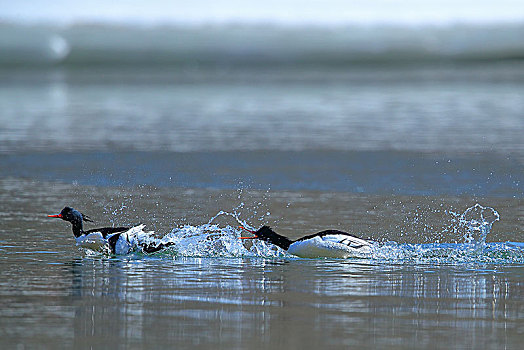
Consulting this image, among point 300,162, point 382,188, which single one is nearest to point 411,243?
point 382,188

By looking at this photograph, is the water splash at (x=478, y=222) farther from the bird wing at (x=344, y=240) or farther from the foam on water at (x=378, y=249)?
the bird wing at (x=344, y=240)

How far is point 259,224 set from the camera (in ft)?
54.0

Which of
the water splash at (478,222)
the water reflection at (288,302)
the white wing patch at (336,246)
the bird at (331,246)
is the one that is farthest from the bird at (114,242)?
the water splash at (478,222)

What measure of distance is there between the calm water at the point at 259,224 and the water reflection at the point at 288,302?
2 cm

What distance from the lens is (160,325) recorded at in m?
9.70

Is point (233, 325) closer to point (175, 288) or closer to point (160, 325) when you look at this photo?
point (160, 325)

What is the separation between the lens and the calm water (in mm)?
9688

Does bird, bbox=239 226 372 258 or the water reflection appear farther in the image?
bird, bbox=239 226 372 258

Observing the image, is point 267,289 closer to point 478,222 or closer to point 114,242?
point 114,242

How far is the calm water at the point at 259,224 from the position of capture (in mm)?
9688

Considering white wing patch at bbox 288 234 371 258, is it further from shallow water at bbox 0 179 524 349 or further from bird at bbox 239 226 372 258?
shallow water at bbox 0 179 524 349

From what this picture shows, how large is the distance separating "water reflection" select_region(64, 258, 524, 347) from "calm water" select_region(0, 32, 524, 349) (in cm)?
2

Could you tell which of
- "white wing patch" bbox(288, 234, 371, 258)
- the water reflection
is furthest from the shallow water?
"white wing patch" bbox(288, 234, 371, 258)

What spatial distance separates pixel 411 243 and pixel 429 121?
24183 millimetres
